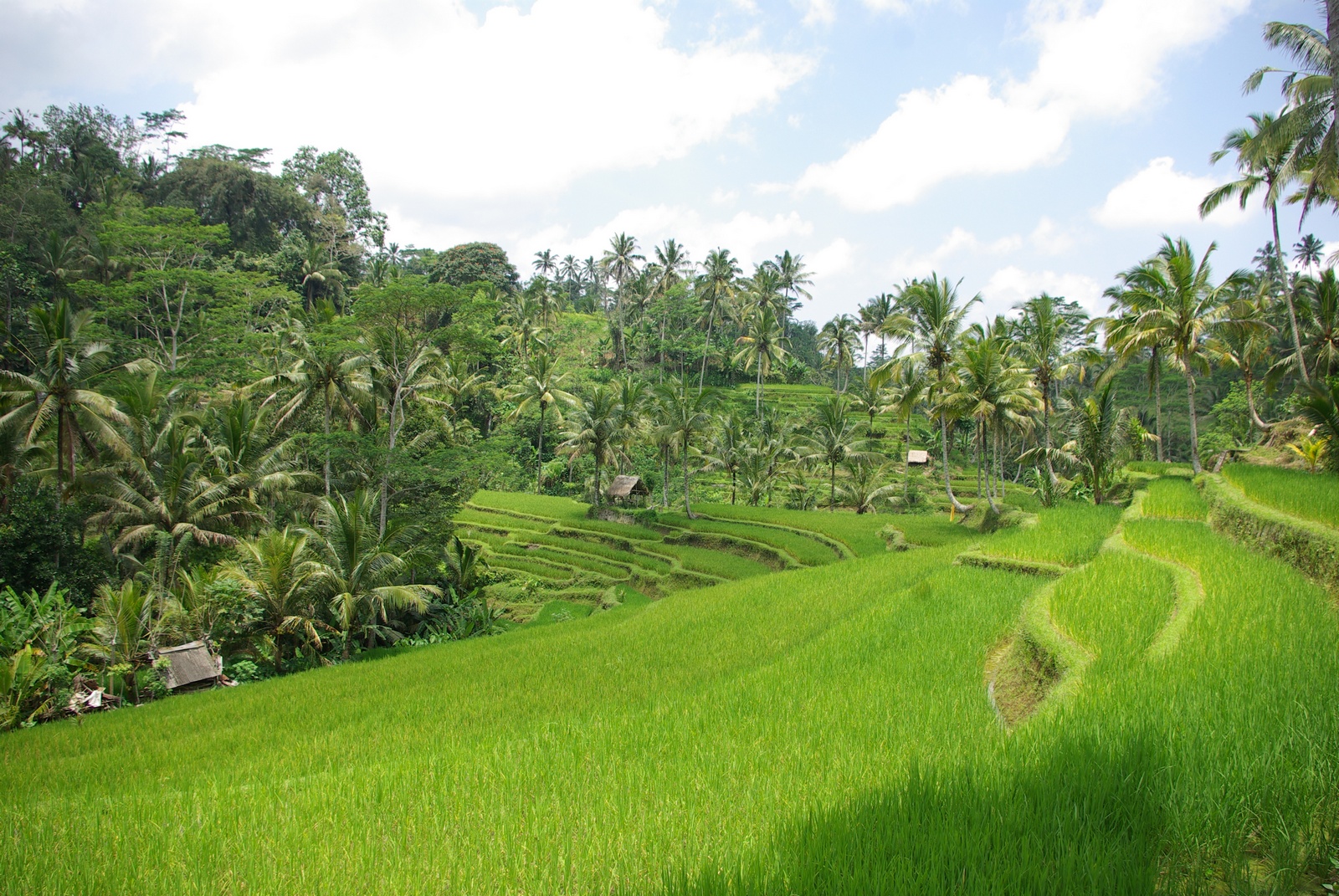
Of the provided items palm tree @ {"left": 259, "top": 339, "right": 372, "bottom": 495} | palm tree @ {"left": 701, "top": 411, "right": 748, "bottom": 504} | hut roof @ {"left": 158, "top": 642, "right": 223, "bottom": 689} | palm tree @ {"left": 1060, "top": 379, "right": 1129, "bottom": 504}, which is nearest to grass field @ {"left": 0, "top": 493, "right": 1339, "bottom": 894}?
hut roof @ {"left": 158, "top": 642, "right": 223, "bottom": 689}

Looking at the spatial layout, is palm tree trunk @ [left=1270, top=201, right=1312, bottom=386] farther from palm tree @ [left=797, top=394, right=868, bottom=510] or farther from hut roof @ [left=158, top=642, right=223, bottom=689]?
hut roof @ [left=158, top=642, right=223, bottom=689]

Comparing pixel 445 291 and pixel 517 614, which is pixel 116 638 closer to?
pixel 517 614

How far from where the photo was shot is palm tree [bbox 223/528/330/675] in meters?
16.4

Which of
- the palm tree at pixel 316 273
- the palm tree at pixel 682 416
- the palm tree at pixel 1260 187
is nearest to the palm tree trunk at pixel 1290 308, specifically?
the palm tree at pixel 1260 187

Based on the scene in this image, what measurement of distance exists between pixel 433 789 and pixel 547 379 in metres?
36.0

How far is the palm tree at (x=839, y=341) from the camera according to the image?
58.4 metres

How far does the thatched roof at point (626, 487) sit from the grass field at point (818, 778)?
2639 cm

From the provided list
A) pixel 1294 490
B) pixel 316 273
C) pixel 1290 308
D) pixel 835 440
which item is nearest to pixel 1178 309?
pixel 1290 308

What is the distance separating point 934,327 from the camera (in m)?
22.3

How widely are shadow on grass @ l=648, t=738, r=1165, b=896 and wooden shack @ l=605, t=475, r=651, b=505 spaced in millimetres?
32341

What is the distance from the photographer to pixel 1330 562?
724 centimetres

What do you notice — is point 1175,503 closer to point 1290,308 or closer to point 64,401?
point 1290,308

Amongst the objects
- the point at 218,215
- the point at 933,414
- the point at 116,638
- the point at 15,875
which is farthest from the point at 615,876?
the point at 218,215

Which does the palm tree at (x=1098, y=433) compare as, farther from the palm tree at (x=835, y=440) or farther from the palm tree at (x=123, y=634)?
the palm tree at (x=123, y=634)
